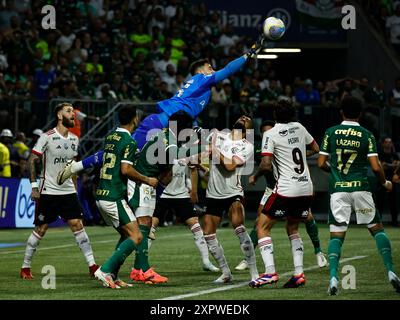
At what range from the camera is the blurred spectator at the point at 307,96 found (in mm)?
30047

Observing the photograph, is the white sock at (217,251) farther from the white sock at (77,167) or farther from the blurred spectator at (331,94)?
the blurred spectator at (331,94)

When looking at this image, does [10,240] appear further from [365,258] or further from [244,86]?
[244,86]

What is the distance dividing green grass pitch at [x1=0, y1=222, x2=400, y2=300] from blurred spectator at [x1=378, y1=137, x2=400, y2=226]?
3.08m

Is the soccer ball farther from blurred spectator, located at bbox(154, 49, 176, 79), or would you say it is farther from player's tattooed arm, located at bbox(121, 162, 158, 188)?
blurred spectator, located at bbox(154, 49, 176, 79)

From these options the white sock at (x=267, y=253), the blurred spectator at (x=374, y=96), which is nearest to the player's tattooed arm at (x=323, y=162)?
the white sock at (x=267, y=253)

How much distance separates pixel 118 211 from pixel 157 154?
3.96 feet

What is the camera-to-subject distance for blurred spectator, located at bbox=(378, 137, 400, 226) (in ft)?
90.2

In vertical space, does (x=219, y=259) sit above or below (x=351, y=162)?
below

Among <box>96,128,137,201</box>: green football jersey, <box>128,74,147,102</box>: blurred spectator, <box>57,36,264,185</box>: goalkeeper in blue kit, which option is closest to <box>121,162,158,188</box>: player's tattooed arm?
<box>96,128,137,201</box>: green football jersey

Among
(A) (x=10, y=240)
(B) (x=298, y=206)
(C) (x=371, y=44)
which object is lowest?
(A) (x=10, y=240)

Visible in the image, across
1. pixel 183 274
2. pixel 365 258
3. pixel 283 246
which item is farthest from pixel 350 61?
pixel 183 274

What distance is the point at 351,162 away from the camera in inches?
490

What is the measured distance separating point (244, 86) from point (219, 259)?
16348 millimetres
